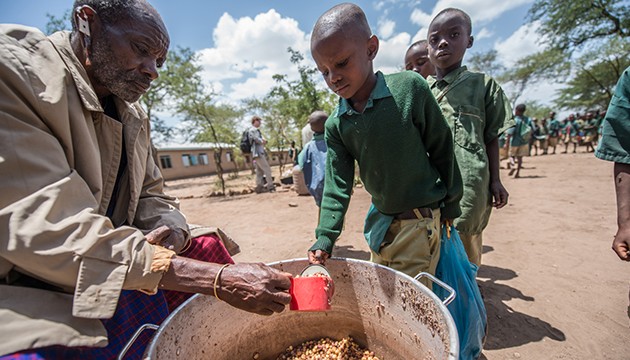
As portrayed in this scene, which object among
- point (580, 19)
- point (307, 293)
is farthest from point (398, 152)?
point (580, 19)

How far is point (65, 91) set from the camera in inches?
42.5

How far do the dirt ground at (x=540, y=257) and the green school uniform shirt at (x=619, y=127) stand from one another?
1375 millimetres

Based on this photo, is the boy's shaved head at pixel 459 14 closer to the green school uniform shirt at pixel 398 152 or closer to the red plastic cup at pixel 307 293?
the green school uniform shirt at pixel 398 152

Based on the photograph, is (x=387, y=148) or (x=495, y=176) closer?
(x=387, y=148)

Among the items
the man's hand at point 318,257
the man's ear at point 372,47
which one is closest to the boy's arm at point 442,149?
the man's ear at point 372,47

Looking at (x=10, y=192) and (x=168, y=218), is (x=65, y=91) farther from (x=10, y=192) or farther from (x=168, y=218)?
(x=168, y=218)

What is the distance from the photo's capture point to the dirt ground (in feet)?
6.50

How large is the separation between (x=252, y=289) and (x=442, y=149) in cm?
115

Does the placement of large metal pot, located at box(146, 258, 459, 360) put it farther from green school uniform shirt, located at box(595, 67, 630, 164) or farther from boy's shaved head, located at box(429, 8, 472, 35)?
boy's shaved head, located at box(429, 8, 472, 35)

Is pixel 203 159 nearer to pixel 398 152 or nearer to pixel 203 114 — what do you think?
pixel 203 114

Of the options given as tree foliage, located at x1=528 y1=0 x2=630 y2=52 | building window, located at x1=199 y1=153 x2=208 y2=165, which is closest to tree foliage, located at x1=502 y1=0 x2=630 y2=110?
tree foliage, located at x1=528 y1=0 x2=630 y2=52

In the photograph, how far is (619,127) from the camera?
126cm

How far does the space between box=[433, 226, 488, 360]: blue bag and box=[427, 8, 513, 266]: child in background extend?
1.50ft

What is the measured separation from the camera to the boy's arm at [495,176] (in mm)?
2033
